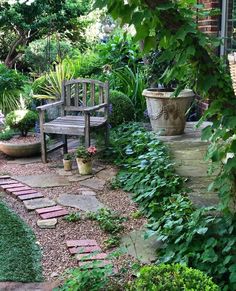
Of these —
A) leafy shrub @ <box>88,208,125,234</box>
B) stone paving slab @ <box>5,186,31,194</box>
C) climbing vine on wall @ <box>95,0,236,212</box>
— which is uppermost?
climbing vine on wall @ <box>95,0,236,212</box>

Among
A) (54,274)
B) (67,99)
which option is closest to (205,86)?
(54,274)

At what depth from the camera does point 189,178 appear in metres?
3.13

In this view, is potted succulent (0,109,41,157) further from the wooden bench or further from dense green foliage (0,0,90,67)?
dense green foliage (0,0,90,67)

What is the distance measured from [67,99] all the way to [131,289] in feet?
11.1

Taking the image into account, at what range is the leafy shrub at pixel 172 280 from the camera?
154cm

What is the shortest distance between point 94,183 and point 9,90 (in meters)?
3.21

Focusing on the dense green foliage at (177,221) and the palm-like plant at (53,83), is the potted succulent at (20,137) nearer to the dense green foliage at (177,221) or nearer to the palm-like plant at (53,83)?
the palm-like plant at (53,83)

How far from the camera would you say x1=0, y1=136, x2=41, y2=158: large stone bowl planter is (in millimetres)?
4629

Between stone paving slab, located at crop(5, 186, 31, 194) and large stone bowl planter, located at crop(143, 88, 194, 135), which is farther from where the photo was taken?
large stone bowl planter, located at crop(143, 88, 194, 135)

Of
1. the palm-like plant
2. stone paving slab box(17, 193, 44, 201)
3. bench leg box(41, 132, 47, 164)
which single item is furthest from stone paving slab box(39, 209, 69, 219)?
the palm-like plant

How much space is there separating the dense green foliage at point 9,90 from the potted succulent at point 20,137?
136 centimetres

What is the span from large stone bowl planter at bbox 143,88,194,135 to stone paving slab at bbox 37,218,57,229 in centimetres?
165

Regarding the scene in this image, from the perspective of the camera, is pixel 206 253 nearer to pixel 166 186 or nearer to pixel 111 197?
pixel 166 186

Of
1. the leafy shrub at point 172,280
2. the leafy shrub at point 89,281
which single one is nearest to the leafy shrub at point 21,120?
the leafy shrub at point 89,281
